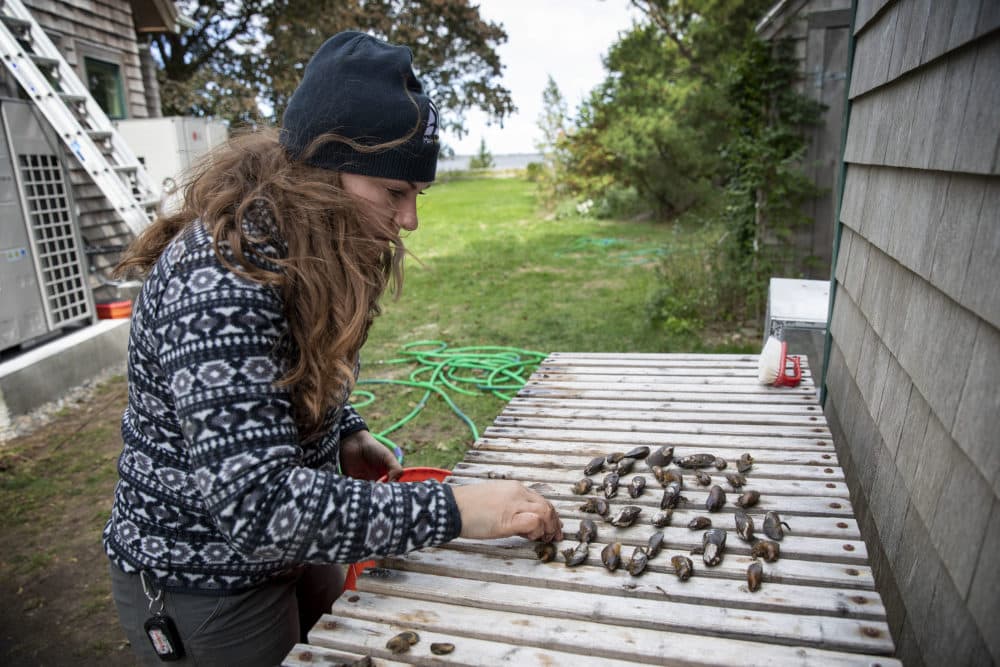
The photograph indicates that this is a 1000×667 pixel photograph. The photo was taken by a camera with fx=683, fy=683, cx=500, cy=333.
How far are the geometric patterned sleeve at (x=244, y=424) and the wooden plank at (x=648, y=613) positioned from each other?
316 mm

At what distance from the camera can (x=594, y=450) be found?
7.00 feet

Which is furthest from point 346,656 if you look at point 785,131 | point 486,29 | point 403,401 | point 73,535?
point 486,29

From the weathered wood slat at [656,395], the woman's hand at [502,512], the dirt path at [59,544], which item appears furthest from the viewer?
the dirt path at [59,544]

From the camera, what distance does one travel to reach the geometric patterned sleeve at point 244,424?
109cm

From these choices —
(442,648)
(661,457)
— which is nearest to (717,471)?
(661,457)

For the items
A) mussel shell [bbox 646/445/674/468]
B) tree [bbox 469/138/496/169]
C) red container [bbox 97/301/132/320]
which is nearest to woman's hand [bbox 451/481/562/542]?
mussel shell [bbox 646/445/674/468]

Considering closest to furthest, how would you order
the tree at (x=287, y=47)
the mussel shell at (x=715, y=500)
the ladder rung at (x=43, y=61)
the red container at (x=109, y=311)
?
the mussel shell at (x=715, y=500)
the ladder rung at (x=43, y=61)
the red container at (x=109, y=311)
the tree at (x=287, y=47)

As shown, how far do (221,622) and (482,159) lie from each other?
120 ft

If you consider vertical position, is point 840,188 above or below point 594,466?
above

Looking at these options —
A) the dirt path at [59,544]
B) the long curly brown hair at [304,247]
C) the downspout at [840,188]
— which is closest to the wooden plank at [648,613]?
the long curly brown hair at [304,247]

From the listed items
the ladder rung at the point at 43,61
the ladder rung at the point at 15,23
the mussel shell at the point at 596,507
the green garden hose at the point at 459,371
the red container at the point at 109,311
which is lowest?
the green garden hose at the point at 459,371

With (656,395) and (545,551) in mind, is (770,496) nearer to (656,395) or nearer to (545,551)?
(545,551)

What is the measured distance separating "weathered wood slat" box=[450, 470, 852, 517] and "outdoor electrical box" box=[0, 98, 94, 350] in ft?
15.8

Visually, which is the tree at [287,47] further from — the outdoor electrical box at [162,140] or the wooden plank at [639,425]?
the wooden plank at [639,425]
